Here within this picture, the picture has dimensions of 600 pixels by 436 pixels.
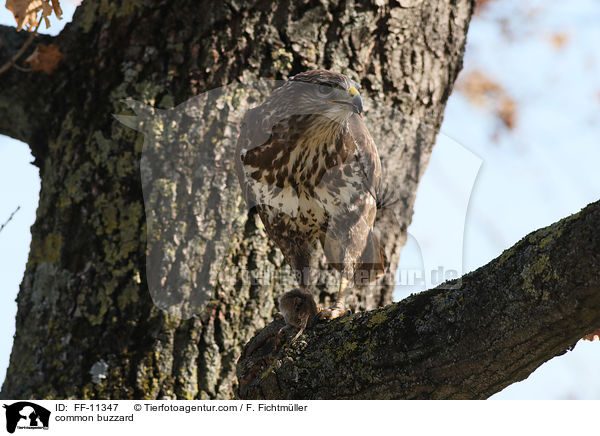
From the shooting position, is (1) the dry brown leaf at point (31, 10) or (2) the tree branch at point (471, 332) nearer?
(2) the tree branch at point (471, 332)

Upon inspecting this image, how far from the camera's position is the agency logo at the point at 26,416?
301cm

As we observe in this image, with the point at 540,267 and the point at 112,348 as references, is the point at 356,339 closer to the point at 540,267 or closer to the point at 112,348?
the point at 540,267

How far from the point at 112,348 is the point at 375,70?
83.1 inches

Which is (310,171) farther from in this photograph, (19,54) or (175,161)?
(19,54)

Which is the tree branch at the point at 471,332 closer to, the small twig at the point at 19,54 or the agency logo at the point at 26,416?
the agency logo at the point at 26,416

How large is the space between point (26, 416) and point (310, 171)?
67.9 inches

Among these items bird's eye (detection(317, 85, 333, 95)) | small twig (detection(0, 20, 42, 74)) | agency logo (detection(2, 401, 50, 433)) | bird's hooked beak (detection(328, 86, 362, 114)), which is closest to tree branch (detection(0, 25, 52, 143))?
small twig (detection(0, 20, 42, 74))

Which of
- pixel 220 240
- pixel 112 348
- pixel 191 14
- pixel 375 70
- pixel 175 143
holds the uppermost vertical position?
pixel 191 14

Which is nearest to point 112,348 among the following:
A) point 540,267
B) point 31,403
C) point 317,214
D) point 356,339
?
point 31,403

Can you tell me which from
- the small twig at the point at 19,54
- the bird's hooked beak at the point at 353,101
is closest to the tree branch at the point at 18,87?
the small twig at the point at 19,54

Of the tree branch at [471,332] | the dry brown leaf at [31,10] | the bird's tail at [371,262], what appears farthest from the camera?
the bird's tail at [371,262]

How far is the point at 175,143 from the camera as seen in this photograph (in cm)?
376

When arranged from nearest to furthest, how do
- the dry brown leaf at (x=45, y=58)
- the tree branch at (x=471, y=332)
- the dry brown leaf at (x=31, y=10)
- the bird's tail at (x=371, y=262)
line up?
the tree branch at (x=471, y=332) → the dry brown leaf at (x=31, y=10) → the bird's tail at (x=371, y=262) → the dry brown leaf at (x=45, y=58)

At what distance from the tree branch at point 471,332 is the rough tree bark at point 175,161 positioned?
0.98 m
